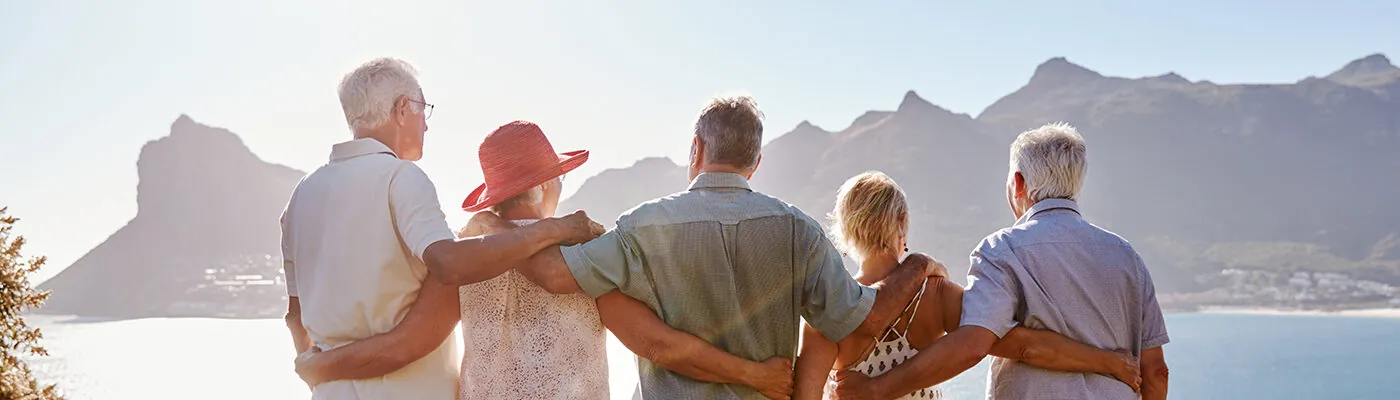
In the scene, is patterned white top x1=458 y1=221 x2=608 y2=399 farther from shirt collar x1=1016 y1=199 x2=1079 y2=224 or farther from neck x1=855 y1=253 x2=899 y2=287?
shirt collar x1=1016 y1=199 x2=1079 y2=224

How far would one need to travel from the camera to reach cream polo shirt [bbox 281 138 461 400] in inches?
114

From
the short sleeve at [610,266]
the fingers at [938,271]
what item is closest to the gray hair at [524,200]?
the short sleeve at [610,266]

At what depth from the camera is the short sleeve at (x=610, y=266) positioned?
9.41 feet

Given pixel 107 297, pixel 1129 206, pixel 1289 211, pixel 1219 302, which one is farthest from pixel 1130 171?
pixel 107 297

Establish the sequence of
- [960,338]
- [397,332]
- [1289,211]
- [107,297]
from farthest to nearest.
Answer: [107,297], [1289,211], [960,338], [397,332]

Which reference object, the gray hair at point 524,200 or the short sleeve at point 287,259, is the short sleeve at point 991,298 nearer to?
the gray hair at point 524,200

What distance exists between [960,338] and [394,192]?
194cm

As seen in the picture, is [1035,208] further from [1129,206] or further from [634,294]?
[1129,206]

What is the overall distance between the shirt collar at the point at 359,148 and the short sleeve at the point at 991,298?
2003 millimetres

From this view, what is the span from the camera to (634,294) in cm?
295

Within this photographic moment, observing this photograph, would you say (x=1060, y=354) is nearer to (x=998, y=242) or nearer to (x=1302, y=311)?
(x=998, y=242)

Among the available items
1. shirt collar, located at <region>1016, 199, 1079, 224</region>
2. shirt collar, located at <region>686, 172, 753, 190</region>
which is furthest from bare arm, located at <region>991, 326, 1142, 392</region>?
shirt collar, located at <region>686, 172, 753, 190</region>

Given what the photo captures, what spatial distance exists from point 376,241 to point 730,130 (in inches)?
45.1

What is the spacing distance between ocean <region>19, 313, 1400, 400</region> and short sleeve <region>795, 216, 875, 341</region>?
5185 cm
